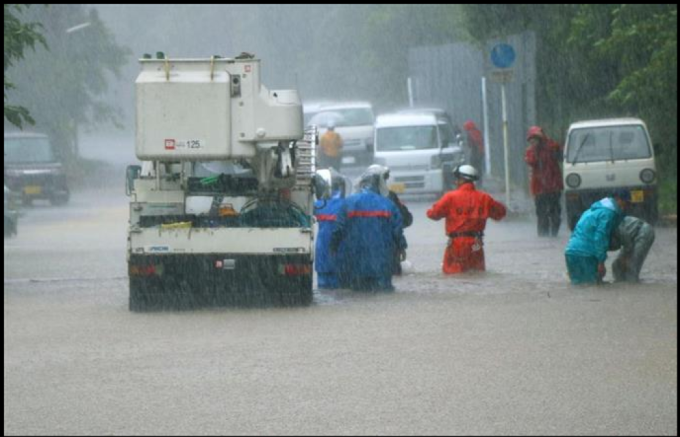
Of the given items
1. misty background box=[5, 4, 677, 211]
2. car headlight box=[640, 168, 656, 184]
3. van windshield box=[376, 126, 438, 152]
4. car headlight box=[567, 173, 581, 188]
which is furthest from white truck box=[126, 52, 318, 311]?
van windshield box=[376, 126, 438, 152]

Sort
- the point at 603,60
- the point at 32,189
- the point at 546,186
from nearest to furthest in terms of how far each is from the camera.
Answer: the point at 546,186, the point at 603,60, the point at 32,189

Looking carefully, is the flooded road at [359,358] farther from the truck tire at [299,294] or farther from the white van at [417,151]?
the white van at [417,151]

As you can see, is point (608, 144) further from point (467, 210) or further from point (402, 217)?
point (402, 217)

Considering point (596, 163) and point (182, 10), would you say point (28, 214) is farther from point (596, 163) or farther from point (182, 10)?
point (182, 10)

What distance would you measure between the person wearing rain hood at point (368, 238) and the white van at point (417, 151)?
16580 millimetres

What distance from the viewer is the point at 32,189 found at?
137ft

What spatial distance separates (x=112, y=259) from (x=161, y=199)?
701 centimetres

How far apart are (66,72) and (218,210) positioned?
128 feet

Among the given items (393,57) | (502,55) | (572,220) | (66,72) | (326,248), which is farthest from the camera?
(393,57)

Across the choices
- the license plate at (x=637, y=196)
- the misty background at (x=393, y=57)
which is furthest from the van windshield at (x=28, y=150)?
the license plate at (x=637, y=196)

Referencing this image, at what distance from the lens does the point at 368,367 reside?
1238 centimetres

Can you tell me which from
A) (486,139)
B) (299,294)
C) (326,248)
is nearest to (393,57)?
(486,139)

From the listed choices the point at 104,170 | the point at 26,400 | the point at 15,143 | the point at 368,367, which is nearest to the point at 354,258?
the point at 368,367

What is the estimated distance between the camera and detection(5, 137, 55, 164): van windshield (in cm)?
4319
